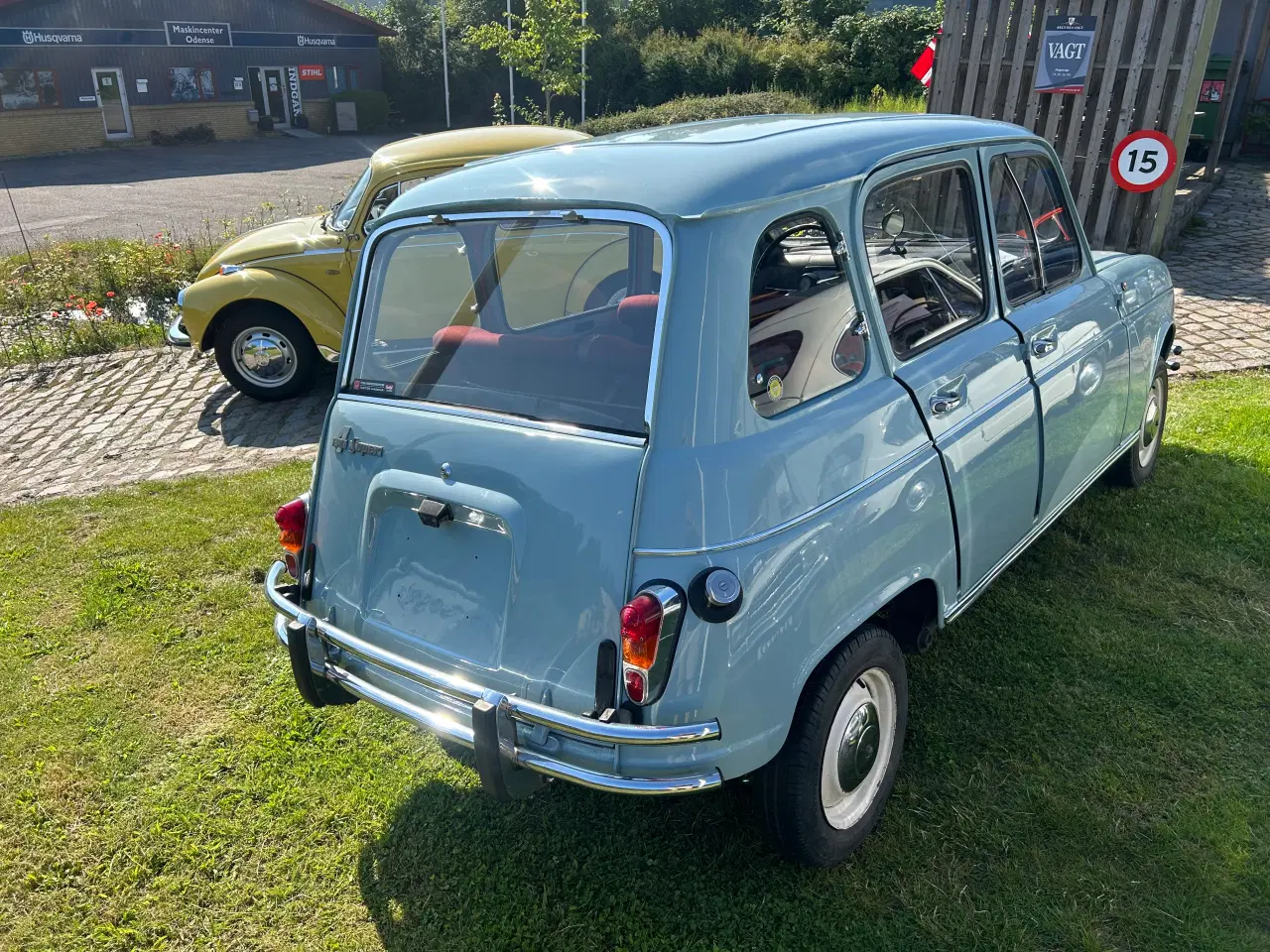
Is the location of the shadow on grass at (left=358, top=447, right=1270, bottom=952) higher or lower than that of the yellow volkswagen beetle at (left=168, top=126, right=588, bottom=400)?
lower

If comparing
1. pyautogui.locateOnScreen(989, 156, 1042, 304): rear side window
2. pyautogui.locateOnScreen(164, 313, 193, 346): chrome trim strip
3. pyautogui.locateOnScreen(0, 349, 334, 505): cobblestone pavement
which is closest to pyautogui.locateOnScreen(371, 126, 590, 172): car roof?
pyautogui.locateOnScreen(0, 349, 334, 505): cobblestone pavement

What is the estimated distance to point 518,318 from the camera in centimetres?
316

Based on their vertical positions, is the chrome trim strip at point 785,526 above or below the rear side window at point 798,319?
below

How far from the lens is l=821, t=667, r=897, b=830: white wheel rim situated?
9.09 feet

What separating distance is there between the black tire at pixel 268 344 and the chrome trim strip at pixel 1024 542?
19.1ft

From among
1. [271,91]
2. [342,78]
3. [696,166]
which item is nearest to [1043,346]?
[696,166]

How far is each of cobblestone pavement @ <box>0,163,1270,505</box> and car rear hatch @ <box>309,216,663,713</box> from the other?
3.69 m

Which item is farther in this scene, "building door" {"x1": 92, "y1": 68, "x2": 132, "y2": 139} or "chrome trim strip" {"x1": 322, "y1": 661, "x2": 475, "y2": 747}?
"building door" {"x1": 92, "y1": 68, "x2": 132, "y2": 139}

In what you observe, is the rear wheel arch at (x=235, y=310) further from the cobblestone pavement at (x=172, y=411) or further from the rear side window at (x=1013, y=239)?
the rear side window at (x=1013, y=239)

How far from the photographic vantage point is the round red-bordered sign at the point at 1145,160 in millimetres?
8477

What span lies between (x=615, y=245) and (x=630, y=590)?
3.97 ft

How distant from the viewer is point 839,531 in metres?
2.57

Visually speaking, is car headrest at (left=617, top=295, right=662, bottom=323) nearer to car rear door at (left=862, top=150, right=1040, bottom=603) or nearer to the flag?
car rear door at (left=862, top=150, right=1040, bottom=603)

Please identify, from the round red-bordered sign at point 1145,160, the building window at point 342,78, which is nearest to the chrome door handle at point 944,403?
the round red-bordered sign at point 1145,160
